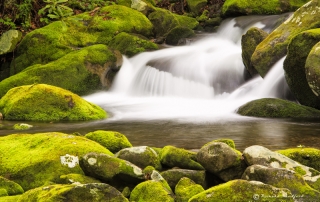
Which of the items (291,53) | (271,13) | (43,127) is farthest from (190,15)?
(43,127)

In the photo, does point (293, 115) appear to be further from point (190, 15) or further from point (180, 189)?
point (190, 15)

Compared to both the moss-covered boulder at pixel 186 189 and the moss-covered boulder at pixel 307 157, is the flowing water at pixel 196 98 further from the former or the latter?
the moss-covered boulder at pixel 186 189

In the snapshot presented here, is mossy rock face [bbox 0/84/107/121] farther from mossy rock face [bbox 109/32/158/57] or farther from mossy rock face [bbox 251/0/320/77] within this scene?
mossy rock face [bbox 109/32/158/57]

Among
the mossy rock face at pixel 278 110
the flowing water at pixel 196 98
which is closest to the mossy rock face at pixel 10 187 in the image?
the flowing water at pixel 196 98

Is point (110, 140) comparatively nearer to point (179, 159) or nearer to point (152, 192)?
point (179, 159)

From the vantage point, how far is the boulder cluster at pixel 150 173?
3.99 m

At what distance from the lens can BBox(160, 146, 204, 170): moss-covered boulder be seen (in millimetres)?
5383

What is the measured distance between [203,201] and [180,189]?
663mm

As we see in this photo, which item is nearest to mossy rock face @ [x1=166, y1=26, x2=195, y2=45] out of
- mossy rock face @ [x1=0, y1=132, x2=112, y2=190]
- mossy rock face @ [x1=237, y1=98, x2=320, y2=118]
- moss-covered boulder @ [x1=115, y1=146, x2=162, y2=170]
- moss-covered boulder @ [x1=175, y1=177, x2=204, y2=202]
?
mossy rock face @ [x1=237, y1=98, x2=320, y2=118]

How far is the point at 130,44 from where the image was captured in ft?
59.9

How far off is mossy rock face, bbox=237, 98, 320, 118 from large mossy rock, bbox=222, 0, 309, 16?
9.85 m

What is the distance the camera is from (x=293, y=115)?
35.9 ft

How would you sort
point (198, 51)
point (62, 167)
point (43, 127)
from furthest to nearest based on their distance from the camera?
1. point (198, 51)
2. point (43, 127)
3. point (62, 167)

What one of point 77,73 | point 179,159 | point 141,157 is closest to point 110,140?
point 141,157
